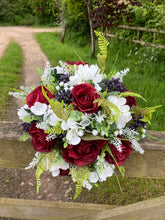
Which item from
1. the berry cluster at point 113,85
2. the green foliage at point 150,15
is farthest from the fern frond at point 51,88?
the green foliage at point 150,15

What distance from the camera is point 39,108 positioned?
109cm

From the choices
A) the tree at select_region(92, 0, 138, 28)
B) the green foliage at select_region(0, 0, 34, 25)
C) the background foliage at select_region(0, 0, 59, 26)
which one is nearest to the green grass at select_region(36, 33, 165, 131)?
the tree at select_region(92, 0, 138, 28)

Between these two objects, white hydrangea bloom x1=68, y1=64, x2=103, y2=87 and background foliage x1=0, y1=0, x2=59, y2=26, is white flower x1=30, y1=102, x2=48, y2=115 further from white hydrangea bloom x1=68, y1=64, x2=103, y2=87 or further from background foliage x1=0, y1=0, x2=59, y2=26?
background foliage x1=0, y1=0, x2=59, y2=26

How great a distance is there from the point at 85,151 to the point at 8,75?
5376 mm

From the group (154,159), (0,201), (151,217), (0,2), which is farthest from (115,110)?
(0,2)

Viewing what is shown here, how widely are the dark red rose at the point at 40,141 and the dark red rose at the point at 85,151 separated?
10cm

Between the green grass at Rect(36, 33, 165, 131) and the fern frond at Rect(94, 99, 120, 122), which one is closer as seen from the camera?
the fern frond at Rect(94, 99, 120, 122)

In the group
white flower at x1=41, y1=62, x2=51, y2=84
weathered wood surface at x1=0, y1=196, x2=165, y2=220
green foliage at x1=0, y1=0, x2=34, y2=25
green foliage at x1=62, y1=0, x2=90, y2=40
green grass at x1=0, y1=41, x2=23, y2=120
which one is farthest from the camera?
green foliage at x1=0, y1=0, x2=34, y2=25

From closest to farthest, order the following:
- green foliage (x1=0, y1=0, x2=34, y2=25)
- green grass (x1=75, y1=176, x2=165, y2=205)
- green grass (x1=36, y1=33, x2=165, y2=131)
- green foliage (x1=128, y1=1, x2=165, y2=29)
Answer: green grass (x1=75, y1=176, x2=165, y2=205) < green grass (x1=36, y1=33, x2=165, y2=131) < green foliage (x1=128, y1=1, x2=165, y2=29) < green foliage (x1=0, y1=0, x2=34, y2=25)

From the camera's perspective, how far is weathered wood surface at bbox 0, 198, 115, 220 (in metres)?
1.44

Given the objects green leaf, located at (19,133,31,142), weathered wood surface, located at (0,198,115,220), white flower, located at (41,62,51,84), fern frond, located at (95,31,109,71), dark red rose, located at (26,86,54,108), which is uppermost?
fern frond, located at (95,31,109,71)

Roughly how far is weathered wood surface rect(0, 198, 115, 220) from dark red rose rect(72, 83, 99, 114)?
74 centimetres

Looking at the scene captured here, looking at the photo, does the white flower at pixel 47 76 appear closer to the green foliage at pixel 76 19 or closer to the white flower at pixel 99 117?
the white flower at pixel 99 117

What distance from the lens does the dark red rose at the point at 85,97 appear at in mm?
1027
